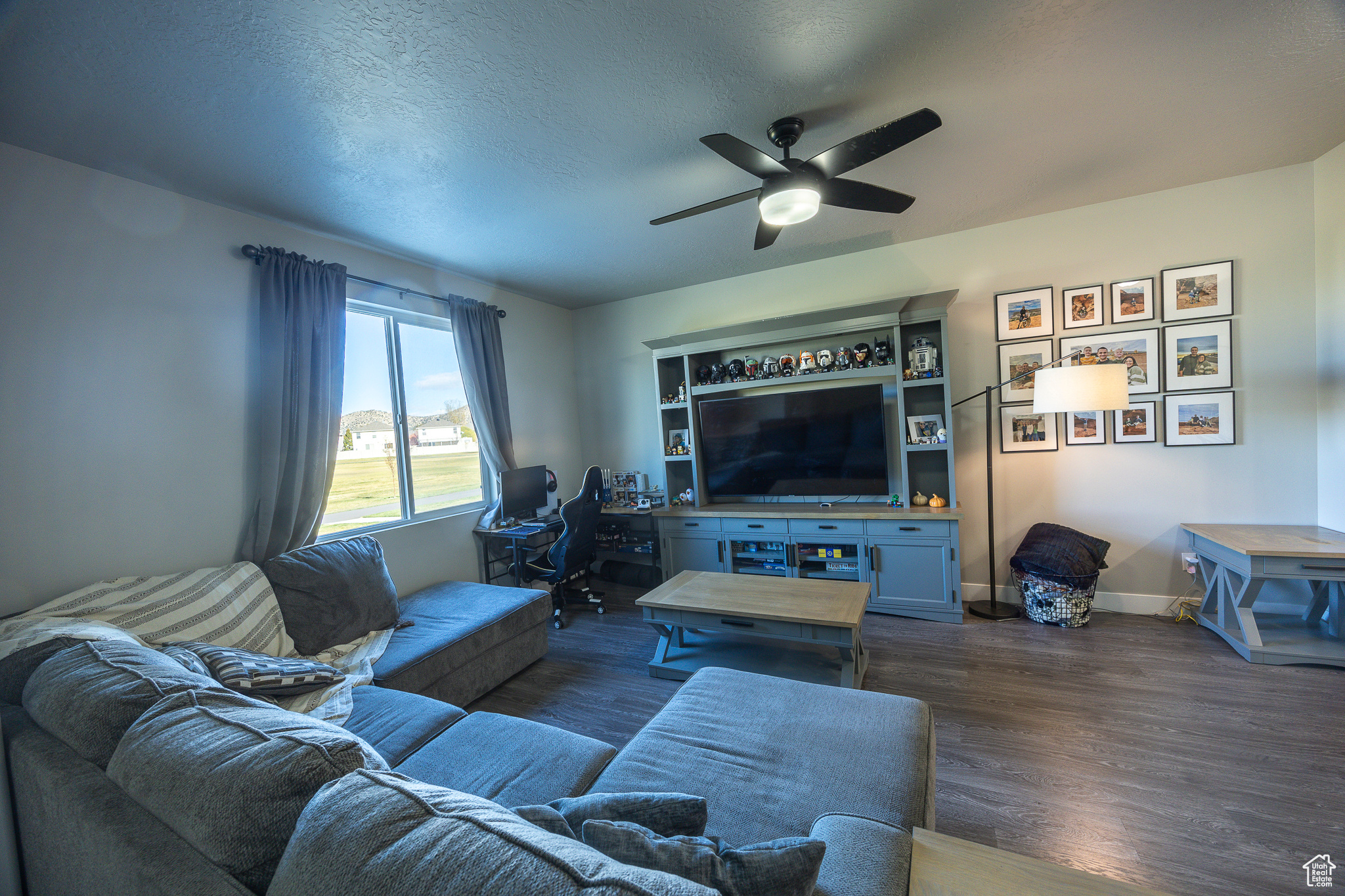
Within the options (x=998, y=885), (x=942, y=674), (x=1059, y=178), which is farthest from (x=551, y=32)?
(x=942, y=674)

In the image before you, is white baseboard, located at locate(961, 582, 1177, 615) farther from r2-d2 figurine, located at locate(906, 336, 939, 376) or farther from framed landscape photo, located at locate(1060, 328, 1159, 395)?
r2-d2 figurine, located at locate(906, 336, 939, 376)

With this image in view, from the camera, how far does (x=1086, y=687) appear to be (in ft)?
7.79

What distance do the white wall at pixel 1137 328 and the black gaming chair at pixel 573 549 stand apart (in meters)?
1.96

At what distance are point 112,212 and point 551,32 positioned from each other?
Result: 6.86ft

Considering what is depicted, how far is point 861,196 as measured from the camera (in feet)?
7.19

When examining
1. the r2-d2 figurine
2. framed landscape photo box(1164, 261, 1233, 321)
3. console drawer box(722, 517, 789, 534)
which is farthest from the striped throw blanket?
framed landscape photo box(1164, 261, 1233, 321)

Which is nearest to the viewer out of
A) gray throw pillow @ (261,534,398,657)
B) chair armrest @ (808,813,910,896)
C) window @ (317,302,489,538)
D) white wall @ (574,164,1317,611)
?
chair armrest @ (808,813,910,896)

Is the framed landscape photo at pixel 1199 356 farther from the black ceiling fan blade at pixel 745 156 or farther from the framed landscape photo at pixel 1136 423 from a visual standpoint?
the black ceiling fan blade at pixel 745 156

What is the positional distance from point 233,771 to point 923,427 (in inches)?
149

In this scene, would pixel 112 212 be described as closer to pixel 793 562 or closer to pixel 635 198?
pixel 635 198

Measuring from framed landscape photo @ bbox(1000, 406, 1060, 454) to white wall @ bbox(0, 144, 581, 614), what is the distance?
453 centimetres

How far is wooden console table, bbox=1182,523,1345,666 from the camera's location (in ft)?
7.77

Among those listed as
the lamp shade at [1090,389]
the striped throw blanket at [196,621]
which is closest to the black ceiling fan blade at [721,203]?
the lamp shade at [1090,389]

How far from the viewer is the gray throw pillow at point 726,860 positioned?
0.69 m
